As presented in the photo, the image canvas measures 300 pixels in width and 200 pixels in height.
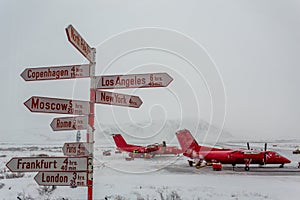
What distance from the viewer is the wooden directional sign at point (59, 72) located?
1633mm

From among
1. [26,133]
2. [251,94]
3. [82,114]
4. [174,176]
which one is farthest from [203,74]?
[26,133]

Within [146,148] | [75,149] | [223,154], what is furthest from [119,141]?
[75,149]

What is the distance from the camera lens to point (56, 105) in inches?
61.5

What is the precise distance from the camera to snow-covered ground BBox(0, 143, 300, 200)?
2297 millimetres

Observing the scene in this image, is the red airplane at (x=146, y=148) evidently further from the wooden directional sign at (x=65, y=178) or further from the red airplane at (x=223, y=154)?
the wooden directional sign at (x=65, y=178)

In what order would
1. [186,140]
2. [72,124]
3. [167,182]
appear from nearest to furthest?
[72,124]
[167,182]
[186,140]

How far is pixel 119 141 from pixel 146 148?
29 centimetres

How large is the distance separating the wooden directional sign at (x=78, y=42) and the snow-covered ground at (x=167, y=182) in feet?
4.45

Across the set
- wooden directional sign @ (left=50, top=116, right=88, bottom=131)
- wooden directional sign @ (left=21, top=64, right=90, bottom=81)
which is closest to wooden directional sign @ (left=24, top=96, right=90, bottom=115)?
wooden directional sign @ (left=50, top=116, right=88, bottom=131)

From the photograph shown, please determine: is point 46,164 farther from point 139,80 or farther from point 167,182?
point 167,182

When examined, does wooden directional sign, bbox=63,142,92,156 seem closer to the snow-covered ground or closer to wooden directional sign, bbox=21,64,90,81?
wooden directional sign, bbox=21,64,90,81

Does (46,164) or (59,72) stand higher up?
(59,72)

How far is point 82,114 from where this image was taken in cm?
163

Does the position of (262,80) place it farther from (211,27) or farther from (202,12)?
(202,12)
